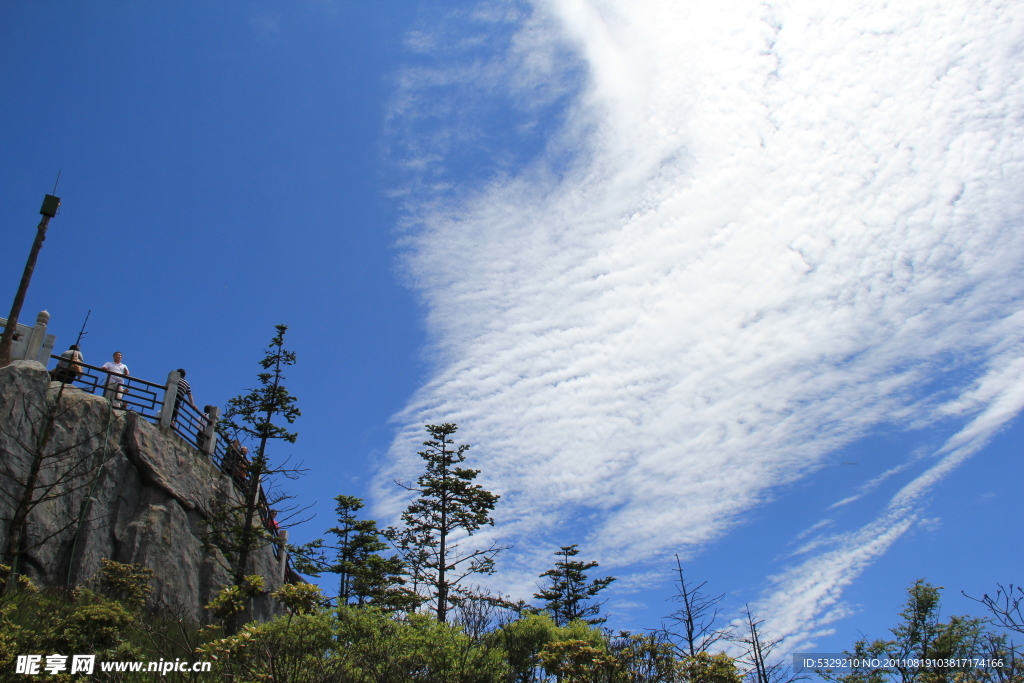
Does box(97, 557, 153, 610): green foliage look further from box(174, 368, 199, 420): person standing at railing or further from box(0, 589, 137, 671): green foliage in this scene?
box(174, 368, 199, 420): person standing at railing

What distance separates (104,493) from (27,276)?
21.5 ft

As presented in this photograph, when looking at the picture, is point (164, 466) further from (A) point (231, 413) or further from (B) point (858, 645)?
(B) point (858, 645)

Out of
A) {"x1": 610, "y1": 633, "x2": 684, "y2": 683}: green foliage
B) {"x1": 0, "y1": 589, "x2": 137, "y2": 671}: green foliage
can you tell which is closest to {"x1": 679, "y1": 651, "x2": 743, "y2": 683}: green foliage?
{"x1": 610, "y1": 633, "x2": 684, "y2": 683}: green foliage

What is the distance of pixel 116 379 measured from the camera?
62.6 ft

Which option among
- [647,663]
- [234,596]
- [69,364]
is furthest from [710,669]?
[69,364]

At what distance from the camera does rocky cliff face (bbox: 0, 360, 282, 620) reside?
14.9 m

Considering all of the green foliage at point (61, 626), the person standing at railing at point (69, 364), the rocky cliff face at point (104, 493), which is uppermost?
the person standing at railing at point (69, 364)

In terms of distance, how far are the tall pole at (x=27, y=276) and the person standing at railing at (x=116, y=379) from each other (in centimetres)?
313

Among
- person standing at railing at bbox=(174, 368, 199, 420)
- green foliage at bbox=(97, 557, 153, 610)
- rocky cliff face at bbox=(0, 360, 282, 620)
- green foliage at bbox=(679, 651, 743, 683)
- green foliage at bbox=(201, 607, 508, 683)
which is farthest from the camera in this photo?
person standing at railing at bbox=(174, 368, 199, 420)

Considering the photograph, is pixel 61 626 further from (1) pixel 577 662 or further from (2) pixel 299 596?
(1) pixel 577 662

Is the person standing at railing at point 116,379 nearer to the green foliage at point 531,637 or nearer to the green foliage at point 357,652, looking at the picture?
the green foliage at point 357,652

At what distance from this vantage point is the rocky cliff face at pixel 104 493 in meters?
14.9

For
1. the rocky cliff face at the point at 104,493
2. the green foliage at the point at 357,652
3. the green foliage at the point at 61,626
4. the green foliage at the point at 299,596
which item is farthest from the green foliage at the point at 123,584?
the green foliage at the point at 299,596

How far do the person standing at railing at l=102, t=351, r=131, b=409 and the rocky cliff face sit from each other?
49 cm
